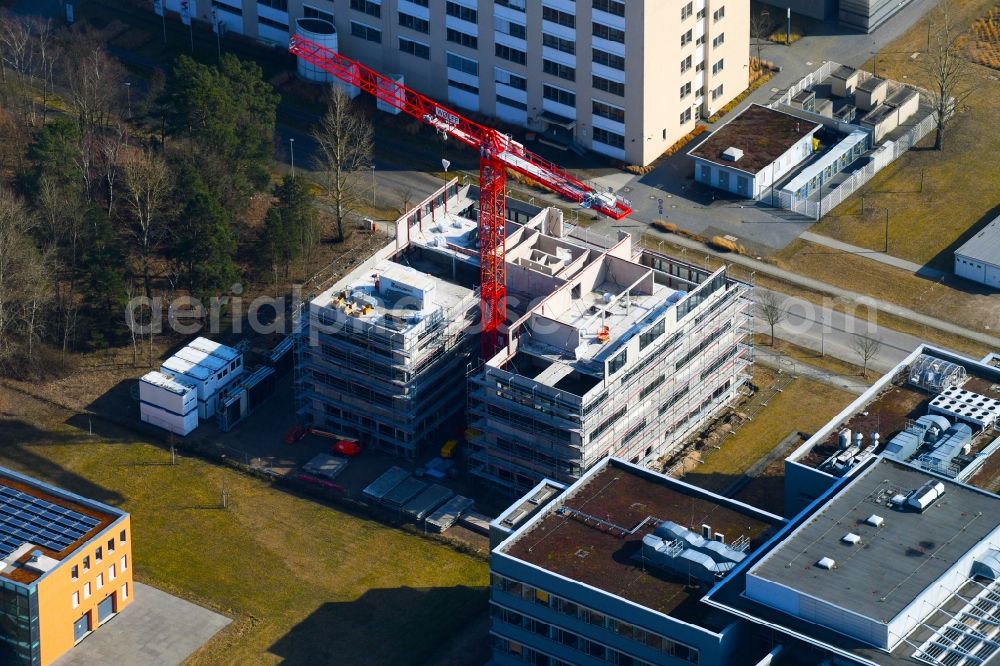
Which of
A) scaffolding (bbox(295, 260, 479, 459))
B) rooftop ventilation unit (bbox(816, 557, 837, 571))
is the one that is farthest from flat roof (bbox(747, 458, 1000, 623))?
scaffolding (bbox(295, 260, 479, 459))

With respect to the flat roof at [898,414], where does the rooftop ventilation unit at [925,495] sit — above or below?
above

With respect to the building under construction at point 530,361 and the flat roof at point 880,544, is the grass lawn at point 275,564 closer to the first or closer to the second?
the building under construction at point 530,361

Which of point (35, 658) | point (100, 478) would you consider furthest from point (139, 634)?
point (100, 478)

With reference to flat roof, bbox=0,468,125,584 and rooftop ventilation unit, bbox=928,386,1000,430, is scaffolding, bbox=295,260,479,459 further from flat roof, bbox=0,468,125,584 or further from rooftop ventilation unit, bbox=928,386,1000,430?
rooftop ventilation unit, bbox=928,386,1000,430

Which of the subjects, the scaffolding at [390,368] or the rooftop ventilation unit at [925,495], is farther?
the scaffolding at [390,368]

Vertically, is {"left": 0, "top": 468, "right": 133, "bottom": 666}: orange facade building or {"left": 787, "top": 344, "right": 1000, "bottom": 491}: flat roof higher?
{"left": 787, "top": 344, "right": 1000, "bottom": 491}: flat roof

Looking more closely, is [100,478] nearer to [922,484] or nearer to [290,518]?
[290,518]

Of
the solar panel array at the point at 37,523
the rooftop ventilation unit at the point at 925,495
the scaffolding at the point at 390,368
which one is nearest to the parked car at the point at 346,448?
the scaffolding at the point at 390,368

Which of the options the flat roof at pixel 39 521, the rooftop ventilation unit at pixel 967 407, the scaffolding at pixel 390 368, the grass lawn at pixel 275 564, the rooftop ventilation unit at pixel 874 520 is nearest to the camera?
the rooftop ventilation unit at pixel 874 520
